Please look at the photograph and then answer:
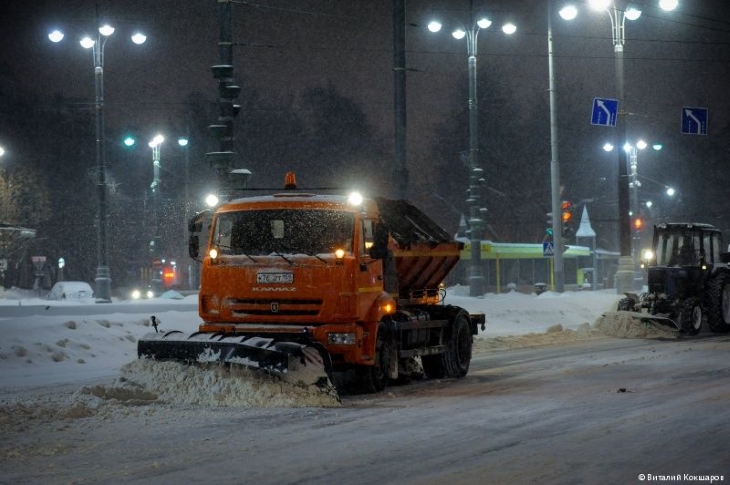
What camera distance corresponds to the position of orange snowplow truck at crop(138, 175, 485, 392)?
12.7 metres

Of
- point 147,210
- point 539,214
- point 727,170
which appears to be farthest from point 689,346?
point 727,170

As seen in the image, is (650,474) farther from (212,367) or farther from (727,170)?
(727,170)

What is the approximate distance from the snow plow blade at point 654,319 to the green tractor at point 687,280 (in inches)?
2.1

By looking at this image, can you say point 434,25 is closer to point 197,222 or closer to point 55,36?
point 55,36

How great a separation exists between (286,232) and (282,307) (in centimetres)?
102

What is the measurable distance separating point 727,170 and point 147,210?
178 ft

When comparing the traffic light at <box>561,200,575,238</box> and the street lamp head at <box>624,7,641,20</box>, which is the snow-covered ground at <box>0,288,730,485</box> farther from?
the traffic light at <box>561,200,575,238</box>

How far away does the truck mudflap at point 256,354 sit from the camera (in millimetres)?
12164

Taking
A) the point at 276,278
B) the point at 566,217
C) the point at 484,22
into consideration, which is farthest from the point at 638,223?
the point at 276,278

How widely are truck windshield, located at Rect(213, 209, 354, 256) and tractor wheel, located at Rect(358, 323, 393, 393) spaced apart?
131 cm

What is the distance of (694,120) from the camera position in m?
35.2

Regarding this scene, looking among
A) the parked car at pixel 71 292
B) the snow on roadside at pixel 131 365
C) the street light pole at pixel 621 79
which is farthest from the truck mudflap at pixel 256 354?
the parked car at pixel 71 292

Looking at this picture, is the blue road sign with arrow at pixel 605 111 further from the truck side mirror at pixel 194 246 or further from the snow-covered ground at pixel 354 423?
the truck side mirror at pixel 194 246

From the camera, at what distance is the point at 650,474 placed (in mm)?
8141
